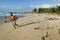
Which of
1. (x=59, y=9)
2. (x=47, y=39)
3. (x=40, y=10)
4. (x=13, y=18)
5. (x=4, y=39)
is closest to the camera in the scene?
(x=47, y=39)

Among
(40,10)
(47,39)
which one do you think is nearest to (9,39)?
(47,39)

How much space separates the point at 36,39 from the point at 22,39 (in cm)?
95

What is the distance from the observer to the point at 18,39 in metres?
9.60

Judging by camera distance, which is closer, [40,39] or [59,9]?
[40,39]

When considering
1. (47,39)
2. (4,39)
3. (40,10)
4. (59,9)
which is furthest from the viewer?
(40,10)

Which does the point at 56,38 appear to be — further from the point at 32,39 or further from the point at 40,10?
the point at 40,10

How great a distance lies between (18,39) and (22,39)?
0.90ft

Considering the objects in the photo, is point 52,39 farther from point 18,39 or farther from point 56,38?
point 18,39

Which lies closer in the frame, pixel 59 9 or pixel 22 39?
pixel 22 39

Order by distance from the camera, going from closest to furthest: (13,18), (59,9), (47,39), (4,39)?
(47,39)
(4,39)
(13,18)
(59,9)

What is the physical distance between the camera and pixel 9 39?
32.2 ft

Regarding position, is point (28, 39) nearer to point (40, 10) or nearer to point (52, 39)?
point (52, 39)

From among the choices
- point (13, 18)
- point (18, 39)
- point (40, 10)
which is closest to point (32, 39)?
point (18, 39)

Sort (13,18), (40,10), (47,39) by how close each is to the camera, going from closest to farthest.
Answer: (47,39)
(13,18)
(40,10)
